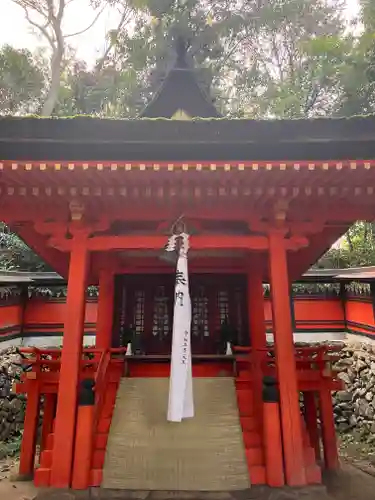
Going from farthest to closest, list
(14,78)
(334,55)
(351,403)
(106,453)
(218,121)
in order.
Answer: (14,78), (334,55), (351,403), (218,121), (106,453)

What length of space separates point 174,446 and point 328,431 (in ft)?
12.6

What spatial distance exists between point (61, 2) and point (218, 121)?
26.7m

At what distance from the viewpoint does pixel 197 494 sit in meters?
5.46

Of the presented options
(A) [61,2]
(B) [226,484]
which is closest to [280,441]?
(B) [226,484]

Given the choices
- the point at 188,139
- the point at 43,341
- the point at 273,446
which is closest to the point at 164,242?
the point at 188,139

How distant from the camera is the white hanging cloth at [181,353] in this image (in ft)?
18.3

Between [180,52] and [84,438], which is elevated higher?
[180,52]

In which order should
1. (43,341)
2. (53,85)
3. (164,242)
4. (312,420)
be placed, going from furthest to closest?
(53,85)
(43,341)
(312,420)
(164,242)

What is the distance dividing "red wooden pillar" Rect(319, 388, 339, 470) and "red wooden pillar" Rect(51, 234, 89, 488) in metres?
5.14

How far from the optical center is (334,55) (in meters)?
22.0

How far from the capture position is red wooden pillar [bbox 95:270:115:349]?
863 centimetres

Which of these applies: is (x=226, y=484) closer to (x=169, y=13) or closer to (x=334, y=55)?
(x=334, y=55)

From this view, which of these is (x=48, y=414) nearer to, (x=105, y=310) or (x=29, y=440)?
(x=29, y=440)

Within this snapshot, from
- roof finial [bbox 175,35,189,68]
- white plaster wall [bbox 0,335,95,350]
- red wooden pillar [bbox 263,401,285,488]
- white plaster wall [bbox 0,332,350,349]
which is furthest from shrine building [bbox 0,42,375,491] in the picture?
white plaster wall [bbox 0,335,95,350]
